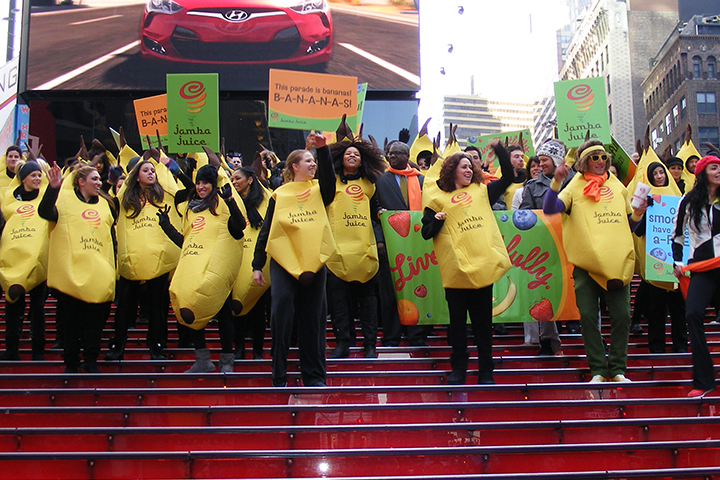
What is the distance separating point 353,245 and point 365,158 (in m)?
0.86

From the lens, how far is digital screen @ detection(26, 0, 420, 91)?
17.2m

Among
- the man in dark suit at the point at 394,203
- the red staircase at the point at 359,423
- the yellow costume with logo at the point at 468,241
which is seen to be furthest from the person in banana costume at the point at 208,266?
the yellow costume with logo at the point at 468,241

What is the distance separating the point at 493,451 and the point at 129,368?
3542mm

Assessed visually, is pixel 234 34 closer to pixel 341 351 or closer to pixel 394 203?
pixel 394 203

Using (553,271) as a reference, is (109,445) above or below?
below

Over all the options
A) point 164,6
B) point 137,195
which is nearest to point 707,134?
point 164,6

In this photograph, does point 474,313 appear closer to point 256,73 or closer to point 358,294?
point 358,294

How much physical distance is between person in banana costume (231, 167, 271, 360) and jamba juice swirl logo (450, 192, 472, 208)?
74.3 inches

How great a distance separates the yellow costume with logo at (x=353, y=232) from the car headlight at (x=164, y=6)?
455 inches

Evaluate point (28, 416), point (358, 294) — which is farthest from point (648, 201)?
point (28, 416)

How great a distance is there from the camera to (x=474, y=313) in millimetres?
6348

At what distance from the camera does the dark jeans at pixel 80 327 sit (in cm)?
665

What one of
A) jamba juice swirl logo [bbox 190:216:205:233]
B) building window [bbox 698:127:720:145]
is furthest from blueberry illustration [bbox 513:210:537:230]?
building window [bbox 698:127:720:145]

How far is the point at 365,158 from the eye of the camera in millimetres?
7367
